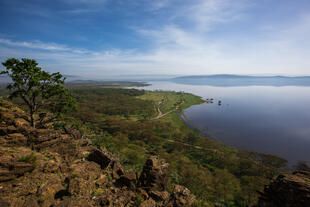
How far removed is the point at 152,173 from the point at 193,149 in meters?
53.5

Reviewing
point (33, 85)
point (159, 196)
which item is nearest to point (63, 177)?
point (159, 196)

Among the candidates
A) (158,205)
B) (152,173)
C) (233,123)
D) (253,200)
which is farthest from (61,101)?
(233,123)

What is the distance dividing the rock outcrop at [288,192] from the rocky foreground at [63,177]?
9031mm

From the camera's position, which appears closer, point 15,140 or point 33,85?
point 15,140

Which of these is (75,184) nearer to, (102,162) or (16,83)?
(102,162)

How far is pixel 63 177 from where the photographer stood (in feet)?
40.0

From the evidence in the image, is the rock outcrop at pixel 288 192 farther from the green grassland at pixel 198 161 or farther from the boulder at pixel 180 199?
the boulder at pixel 180 199

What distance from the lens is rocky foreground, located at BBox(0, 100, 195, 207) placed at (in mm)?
9749

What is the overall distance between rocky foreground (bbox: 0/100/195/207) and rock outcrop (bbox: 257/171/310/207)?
29.6 ft

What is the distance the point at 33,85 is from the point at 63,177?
12.6 metres

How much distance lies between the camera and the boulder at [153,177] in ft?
49.1

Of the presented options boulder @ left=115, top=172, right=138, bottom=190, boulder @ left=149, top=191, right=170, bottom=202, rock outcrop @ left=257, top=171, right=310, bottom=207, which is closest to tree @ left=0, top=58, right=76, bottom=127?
boulder @ left=115, top=172, right=138, bottom=190

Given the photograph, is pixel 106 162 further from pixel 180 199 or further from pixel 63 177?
pixel 180 199

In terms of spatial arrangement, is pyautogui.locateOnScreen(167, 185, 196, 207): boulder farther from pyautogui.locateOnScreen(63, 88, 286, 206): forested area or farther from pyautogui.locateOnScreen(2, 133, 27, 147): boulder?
pyautogui.locateOnScreen(2, 133, 27, 147): boulder
